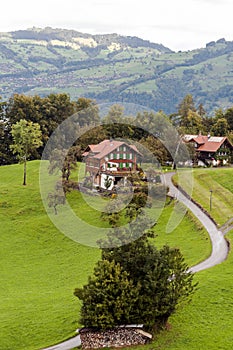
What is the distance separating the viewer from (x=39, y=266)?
228ft

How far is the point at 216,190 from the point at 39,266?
136 ft

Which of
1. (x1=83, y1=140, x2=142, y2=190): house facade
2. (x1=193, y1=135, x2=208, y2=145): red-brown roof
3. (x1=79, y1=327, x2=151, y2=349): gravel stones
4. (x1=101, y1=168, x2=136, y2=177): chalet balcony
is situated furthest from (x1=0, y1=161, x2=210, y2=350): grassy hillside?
(x1=193, y1=135, x2=208, y2=145): red-brown roof

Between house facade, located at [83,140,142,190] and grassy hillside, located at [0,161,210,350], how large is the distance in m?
7.34

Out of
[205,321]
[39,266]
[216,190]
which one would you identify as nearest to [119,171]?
[216,190]

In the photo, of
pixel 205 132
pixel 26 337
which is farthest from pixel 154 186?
pixel 205 132

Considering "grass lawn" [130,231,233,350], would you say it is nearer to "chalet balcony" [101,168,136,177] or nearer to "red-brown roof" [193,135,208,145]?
"chalet balcony" [101,168,136,177]

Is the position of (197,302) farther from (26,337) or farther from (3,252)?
(3,252)

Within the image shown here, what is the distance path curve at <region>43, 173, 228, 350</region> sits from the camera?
142 ft

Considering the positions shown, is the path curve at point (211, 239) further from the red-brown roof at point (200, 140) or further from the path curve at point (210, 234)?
the red-brown roof at point (200, 140)

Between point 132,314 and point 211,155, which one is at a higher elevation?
point 211,155

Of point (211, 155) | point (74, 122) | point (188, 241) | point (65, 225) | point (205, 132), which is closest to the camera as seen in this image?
point (188, 241)

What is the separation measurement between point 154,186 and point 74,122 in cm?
5941

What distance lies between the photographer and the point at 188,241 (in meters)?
72.0

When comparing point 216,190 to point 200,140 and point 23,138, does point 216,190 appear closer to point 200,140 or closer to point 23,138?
point 200,140
